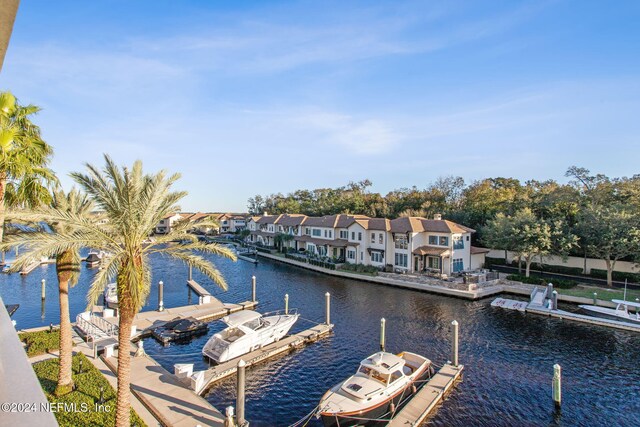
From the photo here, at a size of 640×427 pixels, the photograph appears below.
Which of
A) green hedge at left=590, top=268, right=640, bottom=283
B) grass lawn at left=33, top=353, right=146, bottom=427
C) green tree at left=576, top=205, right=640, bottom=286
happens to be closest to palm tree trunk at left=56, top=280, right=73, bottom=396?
grass lawn at left=33, top=353, right=146, bottom=427

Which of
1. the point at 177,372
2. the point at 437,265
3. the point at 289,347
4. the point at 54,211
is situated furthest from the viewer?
the point at 437,265

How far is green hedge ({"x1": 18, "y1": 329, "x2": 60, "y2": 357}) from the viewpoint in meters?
18.5

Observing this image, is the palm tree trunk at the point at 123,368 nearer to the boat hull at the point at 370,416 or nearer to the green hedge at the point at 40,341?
the boat hull at the point at 370,416

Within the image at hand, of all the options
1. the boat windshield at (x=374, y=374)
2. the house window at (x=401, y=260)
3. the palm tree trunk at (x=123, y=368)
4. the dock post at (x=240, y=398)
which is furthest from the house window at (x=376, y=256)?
the palm tree trunk at (x=123, y=368)

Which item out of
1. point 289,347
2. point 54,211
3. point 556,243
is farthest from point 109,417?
point 556,243

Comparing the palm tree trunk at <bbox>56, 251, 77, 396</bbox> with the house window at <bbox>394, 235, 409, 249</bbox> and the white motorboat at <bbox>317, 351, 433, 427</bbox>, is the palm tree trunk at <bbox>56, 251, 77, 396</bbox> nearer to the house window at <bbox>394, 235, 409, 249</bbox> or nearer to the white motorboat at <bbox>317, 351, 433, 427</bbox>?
the white motorboat at <bbox>317, 351, 433, 427</bbox>

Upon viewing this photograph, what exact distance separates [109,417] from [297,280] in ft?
105

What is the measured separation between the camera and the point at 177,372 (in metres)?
17.1

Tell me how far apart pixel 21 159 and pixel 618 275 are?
2008 inches

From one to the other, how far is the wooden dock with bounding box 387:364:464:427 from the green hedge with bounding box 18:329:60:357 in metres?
17.7

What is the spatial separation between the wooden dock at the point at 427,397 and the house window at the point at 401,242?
26.3 metres

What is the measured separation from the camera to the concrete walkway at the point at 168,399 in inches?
544

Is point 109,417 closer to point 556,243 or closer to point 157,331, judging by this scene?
point 157,331

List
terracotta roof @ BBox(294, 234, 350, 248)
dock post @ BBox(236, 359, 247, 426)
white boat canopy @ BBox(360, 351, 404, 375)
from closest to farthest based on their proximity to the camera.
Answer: dock post @ BBox(236, 359, 247, 426)
white boat canopy @ BBox(360, 351, 404, 375)
terracotta roof @ BBox(294, 234, 350, 248)
